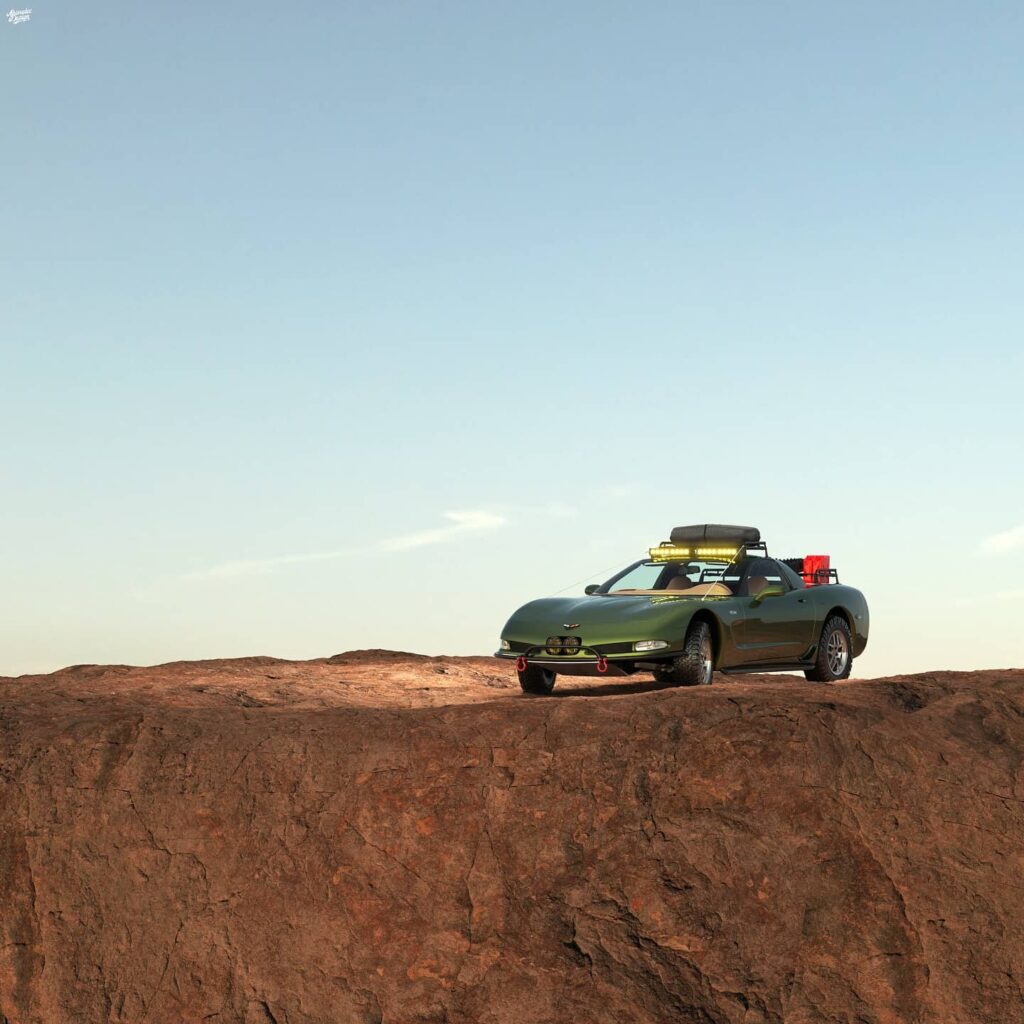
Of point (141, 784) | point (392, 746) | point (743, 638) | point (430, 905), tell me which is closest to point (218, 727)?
point (141, 784)

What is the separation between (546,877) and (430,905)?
807 mm

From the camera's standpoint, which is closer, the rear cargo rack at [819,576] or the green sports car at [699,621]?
the green sports car at [699,621]

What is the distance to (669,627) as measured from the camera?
1102cm

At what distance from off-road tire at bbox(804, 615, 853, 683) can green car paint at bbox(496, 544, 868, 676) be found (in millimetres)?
98

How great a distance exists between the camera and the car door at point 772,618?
12047mm

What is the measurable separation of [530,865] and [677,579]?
4.95 m

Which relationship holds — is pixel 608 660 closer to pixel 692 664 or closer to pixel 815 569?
pixel 692 664

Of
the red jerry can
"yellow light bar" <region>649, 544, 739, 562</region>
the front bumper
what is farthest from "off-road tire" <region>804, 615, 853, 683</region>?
the front bumper

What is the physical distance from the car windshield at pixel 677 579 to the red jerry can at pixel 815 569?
1.61 metres

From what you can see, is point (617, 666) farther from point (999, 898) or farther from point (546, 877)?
point (999, 898)

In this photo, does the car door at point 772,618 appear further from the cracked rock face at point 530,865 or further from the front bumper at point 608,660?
the cracked rock face at point 530,865

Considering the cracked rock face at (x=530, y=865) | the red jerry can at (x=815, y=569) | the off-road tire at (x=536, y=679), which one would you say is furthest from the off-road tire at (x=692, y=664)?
the red jerry can at (x=815, y=569)

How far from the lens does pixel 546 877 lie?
816cm

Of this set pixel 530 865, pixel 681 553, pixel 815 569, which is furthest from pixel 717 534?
pixel 530 865
